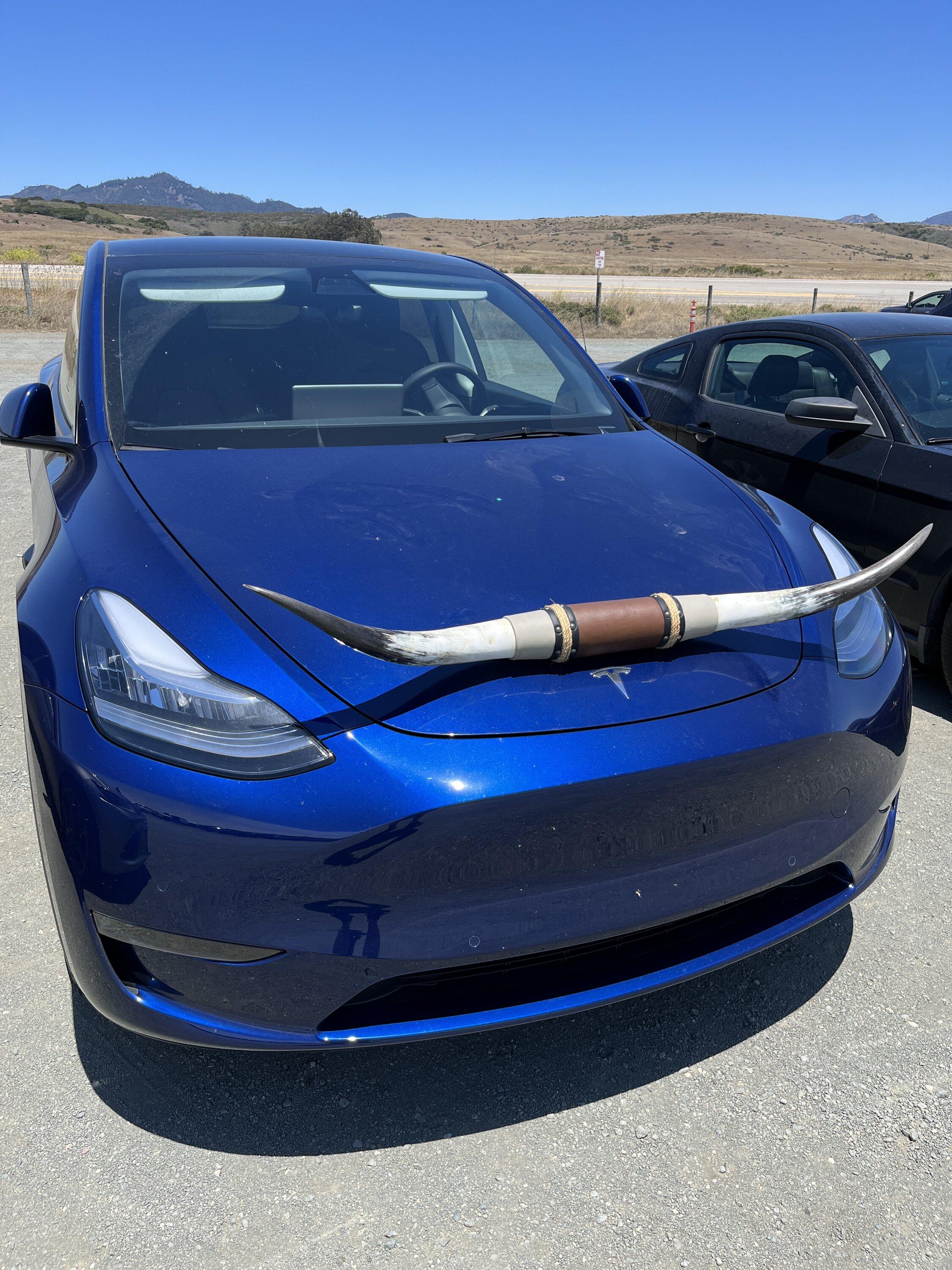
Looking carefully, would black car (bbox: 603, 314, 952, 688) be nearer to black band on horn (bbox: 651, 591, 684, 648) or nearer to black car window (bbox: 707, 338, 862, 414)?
black car window (bbox: 707, 338, 862, 414)

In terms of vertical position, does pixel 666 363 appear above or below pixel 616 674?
above

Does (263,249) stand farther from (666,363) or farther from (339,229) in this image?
(339,229)

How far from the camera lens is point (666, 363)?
5.45m

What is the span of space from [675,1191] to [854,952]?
2.89 feet

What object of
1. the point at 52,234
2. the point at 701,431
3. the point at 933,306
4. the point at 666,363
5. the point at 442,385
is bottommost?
the point at 701,431

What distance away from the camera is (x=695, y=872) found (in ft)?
5.49

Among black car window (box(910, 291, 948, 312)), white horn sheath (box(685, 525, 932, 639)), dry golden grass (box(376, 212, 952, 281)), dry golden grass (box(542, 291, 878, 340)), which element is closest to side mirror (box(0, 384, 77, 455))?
white horn sheath (box(685, 525, 932, 639))

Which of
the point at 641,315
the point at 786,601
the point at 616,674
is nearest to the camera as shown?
the point at 616,674

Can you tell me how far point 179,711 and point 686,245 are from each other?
329 ft

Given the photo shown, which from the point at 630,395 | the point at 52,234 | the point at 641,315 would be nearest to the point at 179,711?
the point at 630,395

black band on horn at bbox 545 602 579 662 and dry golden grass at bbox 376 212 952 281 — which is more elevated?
dry golden grass at bbox 376 212 952 281

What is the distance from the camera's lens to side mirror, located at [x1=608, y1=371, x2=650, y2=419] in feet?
10.0

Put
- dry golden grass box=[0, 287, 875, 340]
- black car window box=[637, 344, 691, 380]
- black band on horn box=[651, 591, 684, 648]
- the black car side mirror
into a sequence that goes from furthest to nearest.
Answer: dry golden grass box=[0, 287, 875, 340], black car window box=[637, 344, 691, 380], the black car side mirror, black band on horn box=[651, 591, 684, 648]

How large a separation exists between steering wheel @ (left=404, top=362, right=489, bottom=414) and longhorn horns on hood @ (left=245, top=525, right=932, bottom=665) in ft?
4.15
